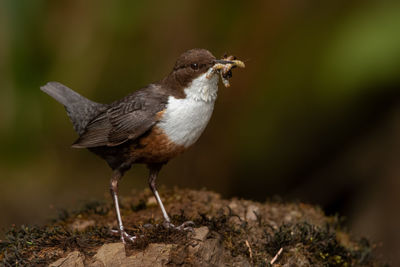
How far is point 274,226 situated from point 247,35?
2.86 m

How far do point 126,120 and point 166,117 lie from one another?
0.36 meters

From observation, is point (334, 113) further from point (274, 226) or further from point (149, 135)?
point (149, 135)

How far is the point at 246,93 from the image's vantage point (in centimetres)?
666

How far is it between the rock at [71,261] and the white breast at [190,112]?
1.06m

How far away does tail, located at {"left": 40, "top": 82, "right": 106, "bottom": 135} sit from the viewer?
4727 millimetres

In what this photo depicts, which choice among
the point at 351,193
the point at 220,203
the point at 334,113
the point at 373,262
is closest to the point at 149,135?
the point at 220,203

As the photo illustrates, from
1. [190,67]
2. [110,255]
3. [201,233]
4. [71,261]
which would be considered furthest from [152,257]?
[190,67]

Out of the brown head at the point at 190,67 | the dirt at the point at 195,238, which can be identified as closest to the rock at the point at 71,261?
the dirt at the point at 195,238

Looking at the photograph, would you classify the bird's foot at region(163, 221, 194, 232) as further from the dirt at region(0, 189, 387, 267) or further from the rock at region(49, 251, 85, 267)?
the rock at region(49, 251, 85, 267)

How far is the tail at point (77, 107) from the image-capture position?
4727 millimetres

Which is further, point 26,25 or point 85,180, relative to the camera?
point 85,180

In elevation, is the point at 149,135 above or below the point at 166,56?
below

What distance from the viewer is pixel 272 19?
648cm

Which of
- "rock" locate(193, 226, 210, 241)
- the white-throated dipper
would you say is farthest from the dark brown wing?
"rock" locate(193, 226, 210, 241)
